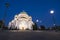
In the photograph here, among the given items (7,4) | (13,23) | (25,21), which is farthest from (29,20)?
(7,4)

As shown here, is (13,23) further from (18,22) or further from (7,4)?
(7,4)

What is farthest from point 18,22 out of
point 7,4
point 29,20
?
point 7,4

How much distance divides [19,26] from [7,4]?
2468 inches

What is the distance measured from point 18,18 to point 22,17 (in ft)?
9.74

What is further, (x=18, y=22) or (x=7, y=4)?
(x=18, y=22)

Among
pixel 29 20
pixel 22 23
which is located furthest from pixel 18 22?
pixel 29 20

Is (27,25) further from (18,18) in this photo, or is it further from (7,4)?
(7,4)

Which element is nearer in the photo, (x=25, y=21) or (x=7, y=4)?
(x=7, y=4)

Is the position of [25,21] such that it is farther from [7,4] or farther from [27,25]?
[7,4]

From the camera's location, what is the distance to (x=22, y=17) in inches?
3920

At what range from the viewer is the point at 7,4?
35688 mm

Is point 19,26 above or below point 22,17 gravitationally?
below

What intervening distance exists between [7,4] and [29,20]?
2681 inches

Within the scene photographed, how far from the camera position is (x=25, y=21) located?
3927 inches
